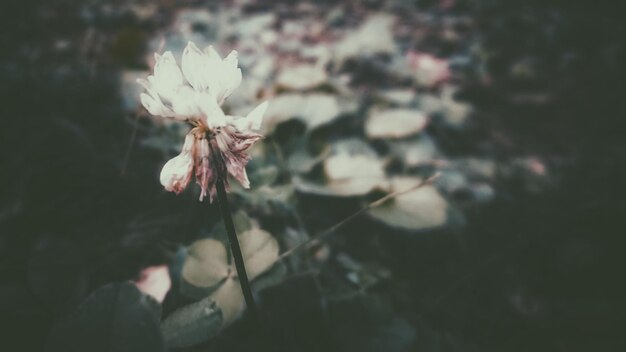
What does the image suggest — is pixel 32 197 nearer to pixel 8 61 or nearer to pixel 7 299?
pixel 7 299

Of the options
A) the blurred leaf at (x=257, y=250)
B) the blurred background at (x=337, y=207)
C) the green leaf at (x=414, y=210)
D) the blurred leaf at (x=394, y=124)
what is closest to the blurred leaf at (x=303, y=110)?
the blurred background at (x=337, y=207)

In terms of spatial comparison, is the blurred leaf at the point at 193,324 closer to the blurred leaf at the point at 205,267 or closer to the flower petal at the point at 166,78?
the blurred leaf at the point at 205,267

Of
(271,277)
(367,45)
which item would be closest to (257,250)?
(271,277)

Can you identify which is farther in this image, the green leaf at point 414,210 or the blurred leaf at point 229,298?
the green leaf at point 414,210

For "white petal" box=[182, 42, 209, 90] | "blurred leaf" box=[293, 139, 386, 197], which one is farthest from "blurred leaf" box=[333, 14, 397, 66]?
"white petal" box=[182, 42, 209, 90]

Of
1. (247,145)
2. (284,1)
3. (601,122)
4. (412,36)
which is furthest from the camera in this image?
(284,1)

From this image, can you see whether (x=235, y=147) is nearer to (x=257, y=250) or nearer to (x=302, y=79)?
(x=257, y=250)

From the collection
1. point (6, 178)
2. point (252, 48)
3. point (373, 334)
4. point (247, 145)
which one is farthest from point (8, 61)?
point (373, 334)
